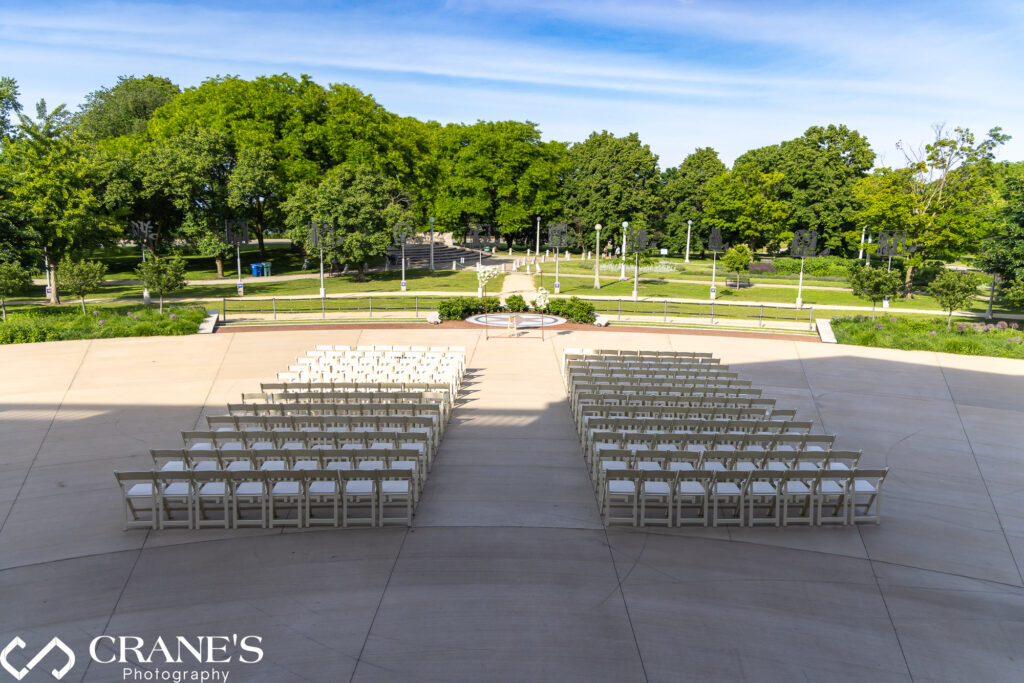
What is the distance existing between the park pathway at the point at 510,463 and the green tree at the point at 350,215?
27.5 metres

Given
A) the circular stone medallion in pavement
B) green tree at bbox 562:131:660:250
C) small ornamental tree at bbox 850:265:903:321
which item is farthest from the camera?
green tree at bbox 562:131:660:250

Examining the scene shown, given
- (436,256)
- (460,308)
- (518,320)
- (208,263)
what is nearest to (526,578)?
(460,308)

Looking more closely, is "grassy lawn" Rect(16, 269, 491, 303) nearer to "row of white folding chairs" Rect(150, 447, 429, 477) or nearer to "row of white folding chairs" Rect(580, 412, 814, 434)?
"row of white folding chairs" Rect(150, 447, 429, 477)

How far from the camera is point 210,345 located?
20.2m

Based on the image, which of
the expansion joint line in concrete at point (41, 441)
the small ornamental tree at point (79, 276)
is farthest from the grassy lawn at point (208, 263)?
the expansion joint line in concrete at point (41, 441)

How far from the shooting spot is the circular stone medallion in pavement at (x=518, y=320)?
80.8 feet

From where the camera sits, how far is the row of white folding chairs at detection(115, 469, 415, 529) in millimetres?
8109

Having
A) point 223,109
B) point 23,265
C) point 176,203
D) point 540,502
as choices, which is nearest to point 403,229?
point 176,203

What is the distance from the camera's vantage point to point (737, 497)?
877cm

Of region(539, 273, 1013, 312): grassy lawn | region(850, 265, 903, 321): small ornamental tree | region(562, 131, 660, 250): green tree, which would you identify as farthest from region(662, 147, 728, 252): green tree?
region(850, 265, 903, 321): small ornamental tree

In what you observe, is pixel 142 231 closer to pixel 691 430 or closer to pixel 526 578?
pixel 691 430

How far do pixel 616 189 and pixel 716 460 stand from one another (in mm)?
58863

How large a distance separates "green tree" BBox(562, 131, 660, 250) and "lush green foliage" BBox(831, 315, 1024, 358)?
4079cm

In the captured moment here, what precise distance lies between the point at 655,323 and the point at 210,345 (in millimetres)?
16706
